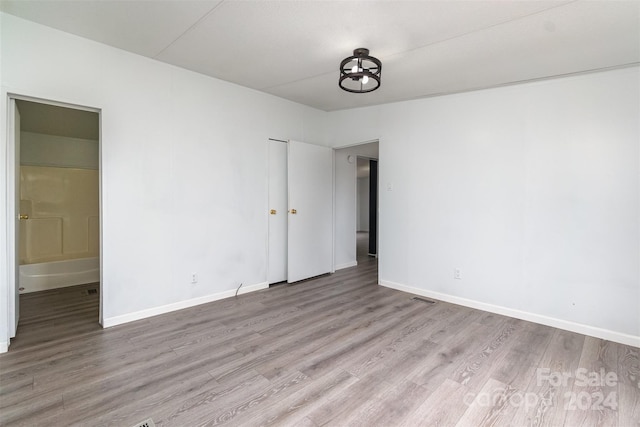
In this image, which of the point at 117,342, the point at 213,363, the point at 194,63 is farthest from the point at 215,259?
the point at 194,63

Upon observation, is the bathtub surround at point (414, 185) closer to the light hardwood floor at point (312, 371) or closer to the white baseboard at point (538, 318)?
the white baseboard at point (538, 318)

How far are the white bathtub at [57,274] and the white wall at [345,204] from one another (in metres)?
3.86

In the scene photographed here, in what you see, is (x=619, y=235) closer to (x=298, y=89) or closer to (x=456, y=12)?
(x=456, y=12)

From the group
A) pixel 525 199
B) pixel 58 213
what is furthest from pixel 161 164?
pixel 525 199

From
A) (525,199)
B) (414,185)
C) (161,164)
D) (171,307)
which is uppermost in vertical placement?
(161,164)

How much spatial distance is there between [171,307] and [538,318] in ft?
12.6

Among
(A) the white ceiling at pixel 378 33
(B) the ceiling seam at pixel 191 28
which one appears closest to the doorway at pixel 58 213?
(B) the ceiling seam at pixel 191 28

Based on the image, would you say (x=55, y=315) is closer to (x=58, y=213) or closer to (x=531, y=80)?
(x=58, y=213)

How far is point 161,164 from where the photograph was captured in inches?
124

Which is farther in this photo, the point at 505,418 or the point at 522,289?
the point at 522,289

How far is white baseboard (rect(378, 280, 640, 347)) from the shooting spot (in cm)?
263

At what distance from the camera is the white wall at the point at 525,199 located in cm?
265

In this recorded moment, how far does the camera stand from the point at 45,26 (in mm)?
2482

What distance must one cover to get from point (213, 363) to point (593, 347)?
124 inches
